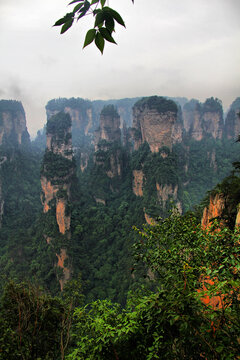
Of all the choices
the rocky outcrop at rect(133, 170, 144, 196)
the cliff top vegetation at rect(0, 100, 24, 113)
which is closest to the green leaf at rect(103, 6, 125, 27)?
the rocky outcrop at rect(133, 170, 144, 196)

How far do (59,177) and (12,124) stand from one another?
47721 millimetres

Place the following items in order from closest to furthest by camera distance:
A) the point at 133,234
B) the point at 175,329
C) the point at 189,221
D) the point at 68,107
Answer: the point at 175,329 → the point at 189,221 → the point at 133,234 → the point at 68,107

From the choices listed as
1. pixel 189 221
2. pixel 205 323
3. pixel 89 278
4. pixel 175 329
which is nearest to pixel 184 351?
pixel 175 329

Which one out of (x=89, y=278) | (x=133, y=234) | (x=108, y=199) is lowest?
(x=89, y=278)

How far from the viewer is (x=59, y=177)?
34.6 meters

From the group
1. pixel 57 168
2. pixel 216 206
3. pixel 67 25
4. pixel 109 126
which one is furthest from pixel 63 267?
pixel 109 126

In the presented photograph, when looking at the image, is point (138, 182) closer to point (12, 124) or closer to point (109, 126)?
point (109, 126)

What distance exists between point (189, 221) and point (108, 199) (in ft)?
121

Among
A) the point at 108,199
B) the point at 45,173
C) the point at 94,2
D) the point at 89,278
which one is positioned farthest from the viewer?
the point at 108,199

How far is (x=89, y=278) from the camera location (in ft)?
89.7

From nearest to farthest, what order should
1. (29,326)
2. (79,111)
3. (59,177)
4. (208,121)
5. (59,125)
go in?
(29,326)
(59,177)
(59,125)
(208,121)
(79,111)

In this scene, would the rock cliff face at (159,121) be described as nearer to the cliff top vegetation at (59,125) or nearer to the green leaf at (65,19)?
the cliff top vegetation at (59,125)

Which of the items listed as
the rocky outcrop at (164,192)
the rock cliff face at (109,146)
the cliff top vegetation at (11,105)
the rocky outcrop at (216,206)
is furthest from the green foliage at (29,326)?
the cliff top vegetation at (11,105)

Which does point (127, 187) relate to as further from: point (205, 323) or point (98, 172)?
point (205, 323)
